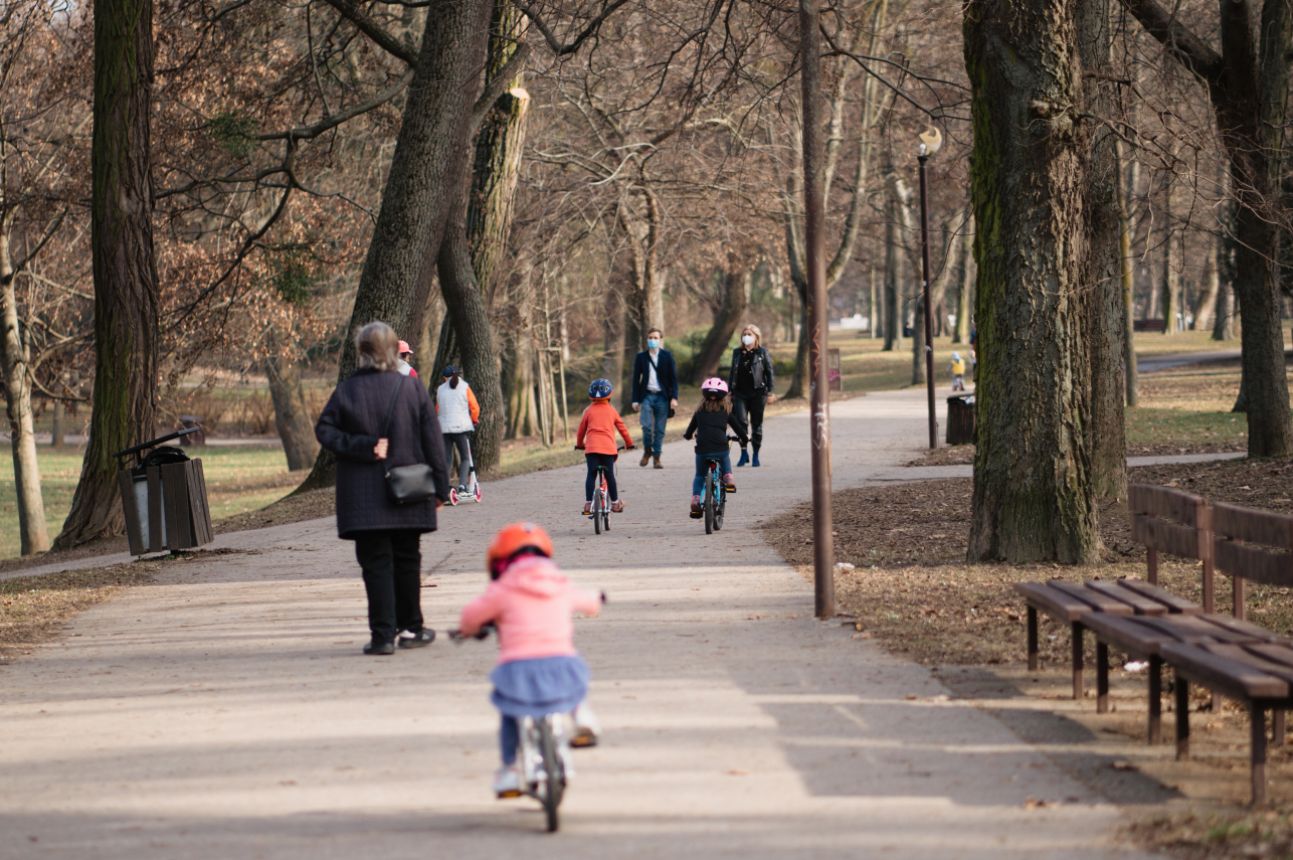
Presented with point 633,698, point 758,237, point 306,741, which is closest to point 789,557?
point 633,698

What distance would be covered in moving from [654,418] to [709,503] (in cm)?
701

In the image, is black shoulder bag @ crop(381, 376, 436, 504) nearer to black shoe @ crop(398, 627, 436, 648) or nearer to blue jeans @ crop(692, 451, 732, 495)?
black shoe @ crop(398, 627, 436, 648)

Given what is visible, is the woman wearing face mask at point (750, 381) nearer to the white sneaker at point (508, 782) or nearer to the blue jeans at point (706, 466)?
the blue jeans at point (706, 466)

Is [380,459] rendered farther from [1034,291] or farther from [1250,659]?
[1034,291]

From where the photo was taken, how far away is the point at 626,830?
19.2 feet

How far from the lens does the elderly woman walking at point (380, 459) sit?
372 inches

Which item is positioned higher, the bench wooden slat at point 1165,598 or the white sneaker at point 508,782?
the bench wooden slat at point 1165,598

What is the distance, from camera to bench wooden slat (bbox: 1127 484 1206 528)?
329 inches

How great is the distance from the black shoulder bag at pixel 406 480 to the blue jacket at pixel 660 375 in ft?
37.9

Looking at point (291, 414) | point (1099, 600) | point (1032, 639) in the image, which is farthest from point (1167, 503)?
point (291, 414)

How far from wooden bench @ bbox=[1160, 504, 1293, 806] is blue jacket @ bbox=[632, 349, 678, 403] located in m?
12.9

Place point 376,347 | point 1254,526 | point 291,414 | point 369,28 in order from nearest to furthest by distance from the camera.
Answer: point 1254,526
point 376,347
point 369,28
point 291,414

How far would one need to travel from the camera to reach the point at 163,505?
1580 centimetres

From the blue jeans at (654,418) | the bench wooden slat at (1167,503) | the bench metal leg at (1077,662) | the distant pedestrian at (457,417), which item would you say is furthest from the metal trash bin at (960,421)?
the bench metal leg at (1077,662)
